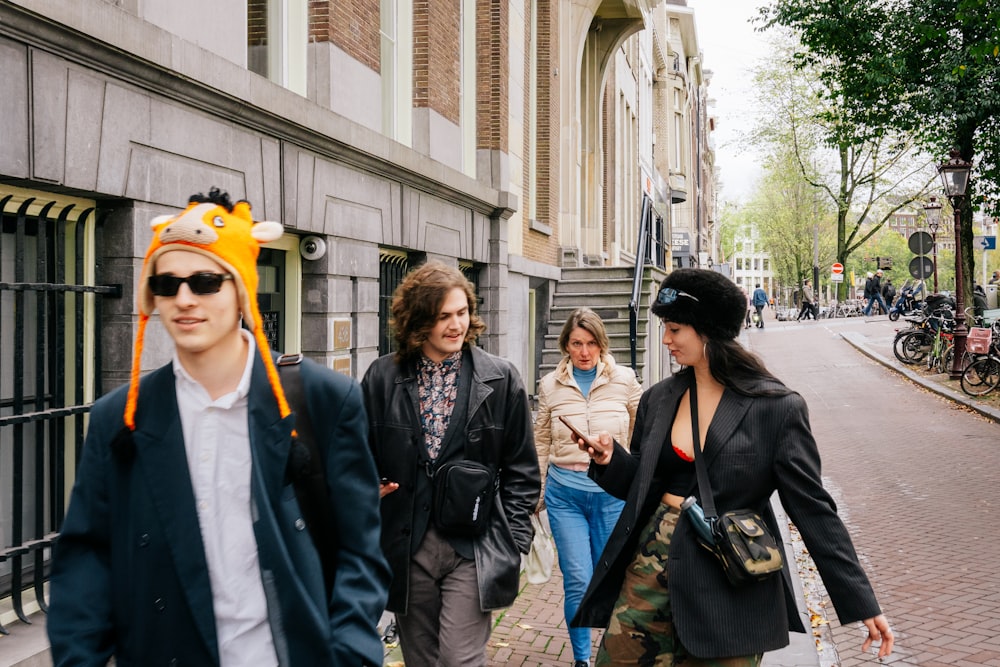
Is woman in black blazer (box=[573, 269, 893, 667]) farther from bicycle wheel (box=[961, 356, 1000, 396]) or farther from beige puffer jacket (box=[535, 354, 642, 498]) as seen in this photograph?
bicycle wheel (box=[961, 356, 1000, 396])

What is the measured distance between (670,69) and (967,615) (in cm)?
3612

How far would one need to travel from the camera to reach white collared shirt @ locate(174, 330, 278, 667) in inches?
79.0

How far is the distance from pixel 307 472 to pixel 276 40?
221 inches

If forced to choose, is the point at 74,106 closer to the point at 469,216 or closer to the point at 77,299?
the point at 77,299

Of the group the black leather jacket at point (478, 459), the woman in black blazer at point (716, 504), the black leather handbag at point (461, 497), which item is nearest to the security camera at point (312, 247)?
the black leather jacket at point (478, 459)

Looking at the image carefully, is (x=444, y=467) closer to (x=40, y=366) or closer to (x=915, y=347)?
(x=40, y=366)

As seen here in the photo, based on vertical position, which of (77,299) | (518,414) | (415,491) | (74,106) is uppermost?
(74,106)

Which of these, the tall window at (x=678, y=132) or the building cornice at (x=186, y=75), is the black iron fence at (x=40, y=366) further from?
the tall window at (x=678, y=132)

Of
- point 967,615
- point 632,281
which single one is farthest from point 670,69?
point 967,615

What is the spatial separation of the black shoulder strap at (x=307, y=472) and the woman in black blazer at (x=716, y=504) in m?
1.35

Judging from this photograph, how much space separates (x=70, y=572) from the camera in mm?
2014

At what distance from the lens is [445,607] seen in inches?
137

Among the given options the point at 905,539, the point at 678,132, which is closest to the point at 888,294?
the point at 678,132

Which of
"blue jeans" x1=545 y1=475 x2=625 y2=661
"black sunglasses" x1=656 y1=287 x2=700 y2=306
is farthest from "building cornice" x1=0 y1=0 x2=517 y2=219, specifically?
"blue jeans" x1=545 y1=475 x2=625 y2=661
